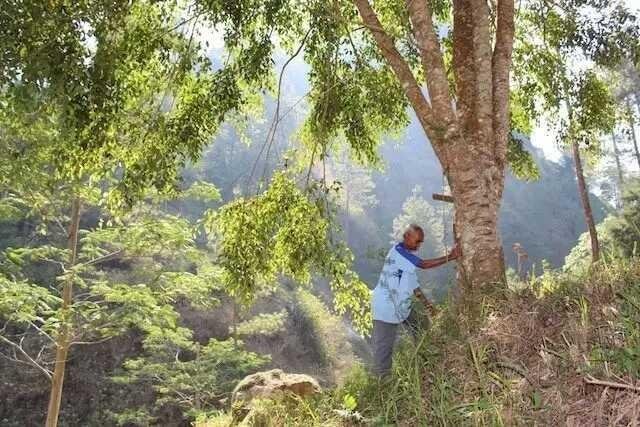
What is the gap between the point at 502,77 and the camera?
5.87m

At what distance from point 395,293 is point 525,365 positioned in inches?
71.9

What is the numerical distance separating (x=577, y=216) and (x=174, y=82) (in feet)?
263

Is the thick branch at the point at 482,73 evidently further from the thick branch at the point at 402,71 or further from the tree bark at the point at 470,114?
the thick branch at the point at 402,71

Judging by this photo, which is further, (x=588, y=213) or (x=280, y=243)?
(x=588, y=213)

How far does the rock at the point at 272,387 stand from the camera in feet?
23.0

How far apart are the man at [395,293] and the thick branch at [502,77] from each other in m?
1.21

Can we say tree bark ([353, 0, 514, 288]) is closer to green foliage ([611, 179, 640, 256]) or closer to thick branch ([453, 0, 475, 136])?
thick branch ([453, 0, 475, 136])

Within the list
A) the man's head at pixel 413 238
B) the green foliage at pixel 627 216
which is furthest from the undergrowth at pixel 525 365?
the green foliage at pixel 627 216

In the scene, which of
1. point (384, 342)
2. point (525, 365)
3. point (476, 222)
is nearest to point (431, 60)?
point (476, 222)

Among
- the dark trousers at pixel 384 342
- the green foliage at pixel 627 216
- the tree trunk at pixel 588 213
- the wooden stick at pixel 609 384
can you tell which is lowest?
the wooden stick at pixel 609 384

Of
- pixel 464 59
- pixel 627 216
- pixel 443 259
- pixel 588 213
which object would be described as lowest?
pixel 443 259

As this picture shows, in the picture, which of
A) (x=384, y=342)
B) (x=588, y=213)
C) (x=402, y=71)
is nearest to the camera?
(x=384, y=342)

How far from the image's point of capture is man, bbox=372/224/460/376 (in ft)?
16.1

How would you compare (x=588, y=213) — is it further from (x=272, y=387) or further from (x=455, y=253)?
(x=455, y=253)
